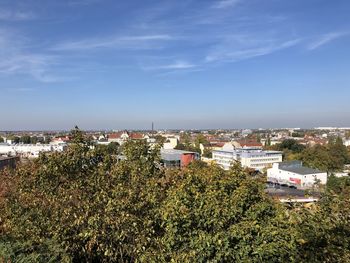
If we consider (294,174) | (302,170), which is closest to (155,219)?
(294,174)

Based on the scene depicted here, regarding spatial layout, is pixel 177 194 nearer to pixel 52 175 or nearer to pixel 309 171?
pixel 52 175

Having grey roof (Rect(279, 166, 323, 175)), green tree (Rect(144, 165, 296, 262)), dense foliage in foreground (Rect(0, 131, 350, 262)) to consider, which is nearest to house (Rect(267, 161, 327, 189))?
grey roof (Rect(279, 166, 323, 175))

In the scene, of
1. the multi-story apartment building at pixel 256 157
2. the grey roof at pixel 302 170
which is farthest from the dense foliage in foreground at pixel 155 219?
the multi-story apartment building at pixel 256 157

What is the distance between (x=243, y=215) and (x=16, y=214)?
4516 mm

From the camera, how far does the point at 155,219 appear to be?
6.73m

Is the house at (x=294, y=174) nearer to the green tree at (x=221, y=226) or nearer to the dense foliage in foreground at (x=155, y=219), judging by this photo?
the dense foliage in foreground at (x=155, y=219)

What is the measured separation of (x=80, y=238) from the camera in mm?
6922

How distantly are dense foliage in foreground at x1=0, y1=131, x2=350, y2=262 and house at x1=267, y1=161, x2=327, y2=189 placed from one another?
137 ft

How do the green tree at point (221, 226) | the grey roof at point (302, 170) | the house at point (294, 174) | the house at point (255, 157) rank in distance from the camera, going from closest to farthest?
the green tree at point (221, 226)
the house at point (294, 174)
the grey roof at point (302, 170)
the house at point (255, 157)

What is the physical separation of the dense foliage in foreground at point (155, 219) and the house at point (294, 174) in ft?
137

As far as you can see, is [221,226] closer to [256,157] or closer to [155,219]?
[155,219]

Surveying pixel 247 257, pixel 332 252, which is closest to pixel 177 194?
pixel 247 257

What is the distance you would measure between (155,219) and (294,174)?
47305 mm

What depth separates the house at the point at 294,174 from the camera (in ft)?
157
